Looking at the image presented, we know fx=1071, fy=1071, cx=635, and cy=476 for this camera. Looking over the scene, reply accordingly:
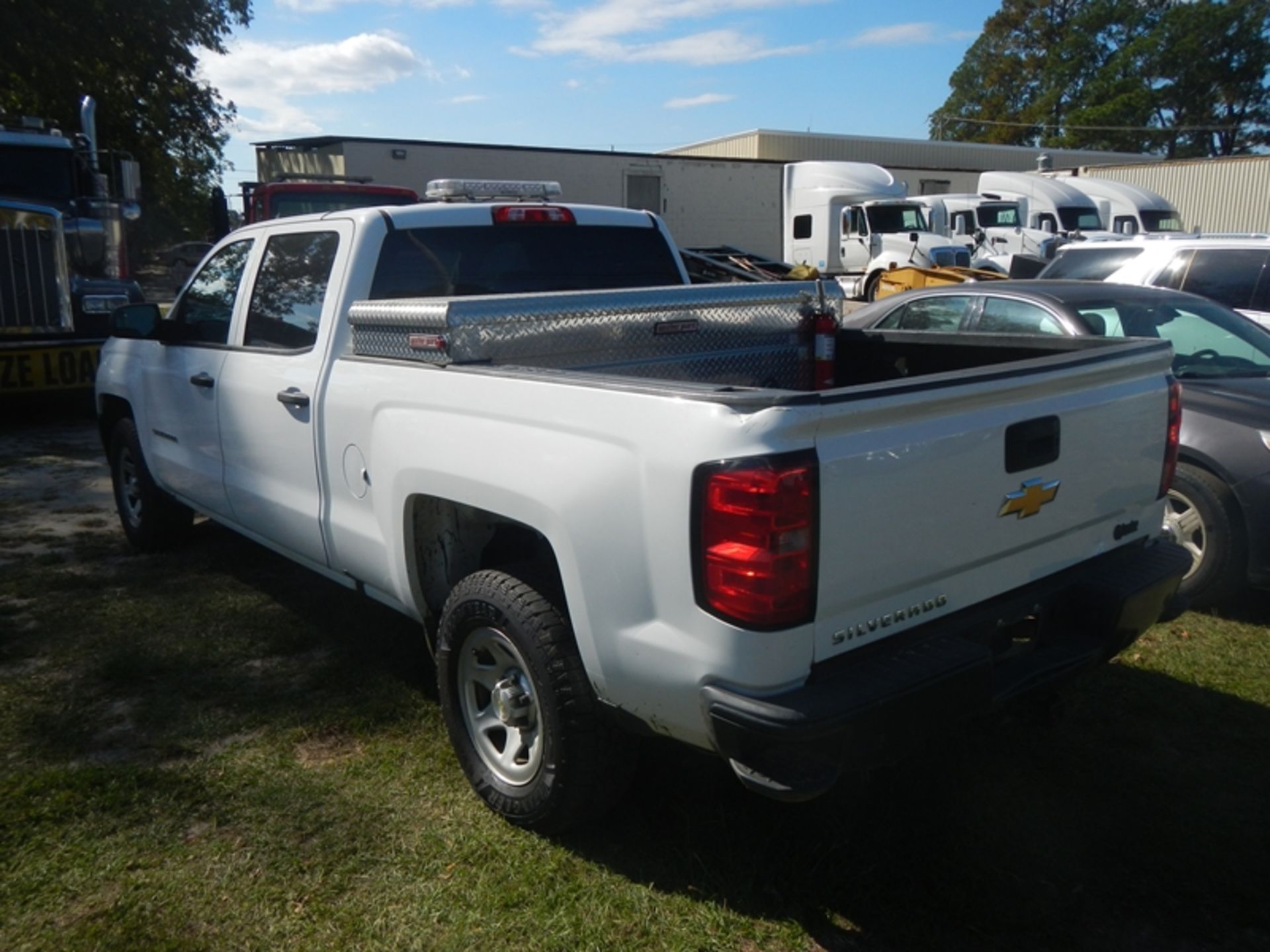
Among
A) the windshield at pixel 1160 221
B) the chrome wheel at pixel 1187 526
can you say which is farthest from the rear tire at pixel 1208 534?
the windshield at pixel 1160 221

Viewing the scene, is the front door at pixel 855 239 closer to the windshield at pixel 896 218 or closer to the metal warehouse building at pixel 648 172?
the windshield at pixel 896 218

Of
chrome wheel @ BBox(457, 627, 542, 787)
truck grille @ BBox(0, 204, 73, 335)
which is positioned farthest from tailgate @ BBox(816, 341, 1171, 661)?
truck grille @ BBox(0, 204, 73, 335)

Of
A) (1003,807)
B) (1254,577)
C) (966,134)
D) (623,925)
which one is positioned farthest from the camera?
(966,134)

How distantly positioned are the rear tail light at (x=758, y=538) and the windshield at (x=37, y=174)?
1090 centimetres

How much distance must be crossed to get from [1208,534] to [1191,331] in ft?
4.66

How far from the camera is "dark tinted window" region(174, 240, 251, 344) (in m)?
4.93

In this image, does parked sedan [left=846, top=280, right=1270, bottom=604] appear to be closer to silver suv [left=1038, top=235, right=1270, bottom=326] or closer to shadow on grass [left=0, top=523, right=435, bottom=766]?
silver suv [left=1038, top=235, right=1270, bottom=326]

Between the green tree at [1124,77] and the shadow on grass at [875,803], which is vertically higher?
the green tree at [1124,77]

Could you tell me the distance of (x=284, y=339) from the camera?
4391 mm

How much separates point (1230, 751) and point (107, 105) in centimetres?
2875

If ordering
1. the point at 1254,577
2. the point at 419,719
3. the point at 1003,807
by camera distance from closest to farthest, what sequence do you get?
1. the point at 1003,807
2. the point at 419,719
3. the point at 1254,577

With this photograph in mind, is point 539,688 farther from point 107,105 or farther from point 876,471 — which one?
point 107,105

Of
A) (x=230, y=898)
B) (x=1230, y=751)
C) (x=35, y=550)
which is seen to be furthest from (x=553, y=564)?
(x=35, y=550)

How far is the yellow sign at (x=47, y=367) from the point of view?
9391 millimetres
